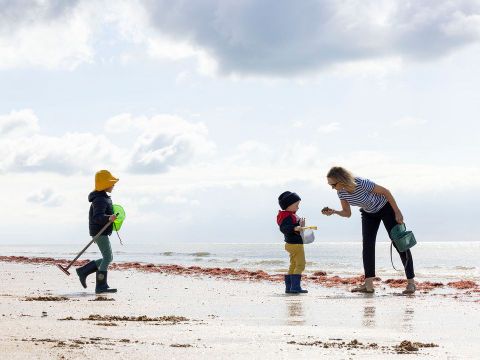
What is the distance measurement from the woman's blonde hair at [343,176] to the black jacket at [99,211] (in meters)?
3.98

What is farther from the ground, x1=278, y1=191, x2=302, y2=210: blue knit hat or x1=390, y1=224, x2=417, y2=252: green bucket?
x1=278, y1=191, x2=302, y2=210: blue knit hat

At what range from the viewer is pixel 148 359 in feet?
15.0

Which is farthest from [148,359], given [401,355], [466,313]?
[466,313]

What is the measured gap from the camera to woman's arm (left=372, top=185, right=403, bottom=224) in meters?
10.8

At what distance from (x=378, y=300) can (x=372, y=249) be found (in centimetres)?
174

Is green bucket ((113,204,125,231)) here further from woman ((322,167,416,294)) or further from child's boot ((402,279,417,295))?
child's boot ((402,279,417,295))

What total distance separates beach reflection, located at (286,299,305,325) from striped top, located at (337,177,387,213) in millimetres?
2058

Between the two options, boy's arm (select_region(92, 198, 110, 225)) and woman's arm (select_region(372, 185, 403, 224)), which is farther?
boy's arm (select_region(92, 198, 110, 225))

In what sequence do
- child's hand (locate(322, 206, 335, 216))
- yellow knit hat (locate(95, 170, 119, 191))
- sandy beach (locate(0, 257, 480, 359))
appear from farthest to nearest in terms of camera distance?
yellow knit hat (locate(95, 170, 119, 191)) → child's hand (locate(322, 206, 335, 216)) → sandy beach (locate(0, 257, 480, 359))

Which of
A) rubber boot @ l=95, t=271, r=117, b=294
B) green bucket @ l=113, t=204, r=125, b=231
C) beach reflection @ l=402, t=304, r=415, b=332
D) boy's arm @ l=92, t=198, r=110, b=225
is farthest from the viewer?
green bucket @ l=113, t=204, r=125, b=231

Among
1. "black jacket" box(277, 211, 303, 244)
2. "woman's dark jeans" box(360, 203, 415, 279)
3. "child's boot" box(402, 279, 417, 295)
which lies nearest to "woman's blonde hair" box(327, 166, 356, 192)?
"woman's dark jeans" box(360, 203, 415, 279)

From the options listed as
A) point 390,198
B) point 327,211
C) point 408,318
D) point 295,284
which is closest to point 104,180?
point 295,284

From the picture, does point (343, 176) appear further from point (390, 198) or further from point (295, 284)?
point (295, 284)

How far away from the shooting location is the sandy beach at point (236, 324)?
5012 millimetres
